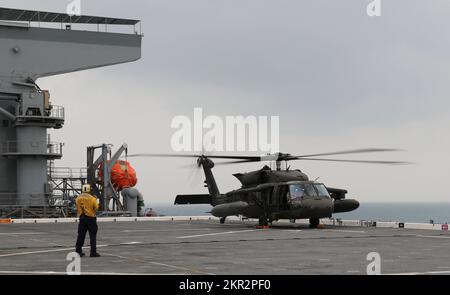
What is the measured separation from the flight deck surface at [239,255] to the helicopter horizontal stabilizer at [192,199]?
13.6 meters

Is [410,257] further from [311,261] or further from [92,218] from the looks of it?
[92,218]

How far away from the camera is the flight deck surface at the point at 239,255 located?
46.4ft

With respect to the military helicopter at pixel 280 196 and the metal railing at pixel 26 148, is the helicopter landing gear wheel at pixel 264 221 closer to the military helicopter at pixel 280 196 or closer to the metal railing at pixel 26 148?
the military helicopter at pixel 280 196

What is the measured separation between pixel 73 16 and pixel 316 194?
29364 millimetres

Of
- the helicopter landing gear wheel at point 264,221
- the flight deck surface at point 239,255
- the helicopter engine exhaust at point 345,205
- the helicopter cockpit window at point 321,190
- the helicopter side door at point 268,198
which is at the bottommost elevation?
the helicopter landing gear wheel at point 264,221

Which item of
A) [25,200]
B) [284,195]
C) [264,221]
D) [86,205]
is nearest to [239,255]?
[86,205]

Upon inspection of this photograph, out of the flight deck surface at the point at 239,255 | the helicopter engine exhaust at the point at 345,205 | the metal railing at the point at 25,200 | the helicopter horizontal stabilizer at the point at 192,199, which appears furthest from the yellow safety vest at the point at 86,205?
the metal railing at the point at 25,200

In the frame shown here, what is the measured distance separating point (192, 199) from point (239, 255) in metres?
21.9

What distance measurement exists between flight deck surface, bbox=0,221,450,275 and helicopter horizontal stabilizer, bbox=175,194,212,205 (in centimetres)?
1359

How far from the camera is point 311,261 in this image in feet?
52.6

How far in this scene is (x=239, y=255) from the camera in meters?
17.7

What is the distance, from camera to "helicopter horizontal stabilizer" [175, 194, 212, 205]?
39219 mm

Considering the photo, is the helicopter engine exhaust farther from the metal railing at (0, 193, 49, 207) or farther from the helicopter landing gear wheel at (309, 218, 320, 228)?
the metal railing at (0, 193, 49, 207)

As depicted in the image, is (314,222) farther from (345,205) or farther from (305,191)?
(345,205)
